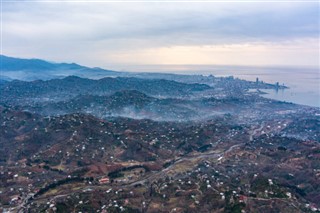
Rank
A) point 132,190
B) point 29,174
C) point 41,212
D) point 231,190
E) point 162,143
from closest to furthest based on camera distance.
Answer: point 41,212
point 231,190
point 132,190
point 29,174
point 162,143

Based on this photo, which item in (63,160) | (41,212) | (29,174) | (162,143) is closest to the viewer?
(41,212)

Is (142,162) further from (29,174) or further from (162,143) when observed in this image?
(29,174)

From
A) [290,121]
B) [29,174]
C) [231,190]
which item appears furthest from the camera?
[290,121]

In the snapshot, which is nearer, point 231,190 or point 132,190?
point 231,190

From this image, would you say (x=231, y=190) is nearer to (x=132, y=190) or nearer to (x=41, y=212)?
(x=132, y=190)

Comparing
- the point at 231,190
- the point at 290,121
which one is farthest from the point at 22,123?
the point at 290,121

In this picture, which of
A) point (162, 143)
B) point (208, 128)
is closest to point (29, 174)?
point (162, 143)

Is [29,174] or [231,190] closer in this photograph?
[231,190]

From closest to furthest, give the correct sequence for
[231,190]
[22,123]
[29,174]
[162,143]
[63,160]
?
1. [231,190]
2. [29,174]
3. [63,160]
4. [162,143]
5. [22,123]

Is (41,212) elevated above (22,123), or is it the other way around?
(22,123)
